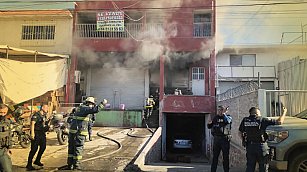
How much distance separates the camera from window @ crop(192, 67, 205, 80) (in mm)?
19109

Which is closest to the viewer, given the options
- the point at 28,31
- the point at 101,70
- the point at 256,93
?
the point at 256,93

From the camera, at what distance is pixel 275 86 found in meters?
20.7

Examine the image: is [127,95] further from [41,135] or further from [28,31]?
[41,135]

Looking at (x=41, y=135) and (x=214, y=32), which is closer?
(x=41, y=135)

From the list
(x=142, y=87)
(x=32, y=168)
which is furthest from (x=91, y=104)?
(x=142, y=87)

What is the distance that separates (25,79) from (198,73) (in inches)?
410

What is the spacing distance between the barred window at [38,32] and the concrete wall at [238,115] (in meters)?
11.9

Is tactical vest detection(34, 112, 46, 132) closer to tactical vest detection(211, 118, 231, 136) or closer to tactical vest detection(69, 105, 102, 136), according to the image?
tactical vest detection(69, 105, 102, 136)

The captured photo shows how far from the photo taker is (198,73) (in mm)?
19188

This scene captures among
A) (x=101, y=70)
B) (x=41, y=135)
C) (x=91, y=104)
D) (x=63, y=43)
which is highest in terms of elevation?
(x=63, y=43)

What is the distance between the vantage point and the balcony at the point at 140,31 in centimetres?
1802

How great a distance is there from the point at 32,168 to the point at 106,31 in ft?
41.0

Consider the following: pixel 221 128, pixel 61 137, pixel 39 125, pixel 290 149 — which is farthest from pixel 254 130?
pixel 61 137

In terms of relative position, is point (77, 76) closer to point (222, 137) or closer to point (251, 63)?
point (251, 63)
